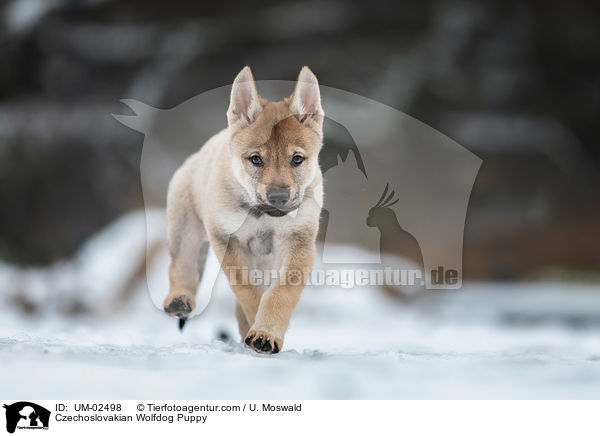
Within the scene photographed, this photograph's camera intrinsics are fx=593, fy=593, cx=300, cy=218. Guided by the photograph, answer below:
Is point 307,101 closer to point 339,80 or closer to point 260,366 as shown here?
point 260,366

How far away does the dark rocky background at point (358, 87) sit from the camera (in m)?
1.79

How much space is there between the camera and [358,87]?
1559mm

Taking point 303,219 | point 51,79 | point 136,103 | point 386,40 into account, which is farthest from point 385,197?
point 51,79

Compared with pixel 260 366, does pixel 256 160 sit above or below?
above

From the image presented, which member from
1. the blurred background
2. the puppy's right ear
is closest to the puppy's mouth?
the puppy's right ear

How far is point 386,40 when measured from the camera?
6.22 feet

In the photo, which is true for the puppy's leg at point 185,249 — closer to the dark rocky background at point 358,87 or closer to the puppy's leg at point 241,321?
the puppy's leg at point 241,321

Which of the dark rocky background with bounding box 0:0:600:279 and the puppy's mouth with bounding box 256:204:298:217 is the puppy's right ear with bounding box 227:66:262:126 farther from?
the dark rocky background with bounding box 0:0:600:279

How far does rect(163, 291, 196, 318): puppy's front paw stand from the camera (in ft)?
2.56

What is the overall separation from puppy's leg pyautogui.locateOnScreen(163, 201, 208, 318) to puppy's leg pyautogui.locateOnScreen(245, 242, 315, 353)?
13 cm

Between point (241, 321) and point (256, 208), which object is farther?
point (241, 321)

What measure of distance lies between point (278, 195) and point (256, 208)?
0.05 meters
